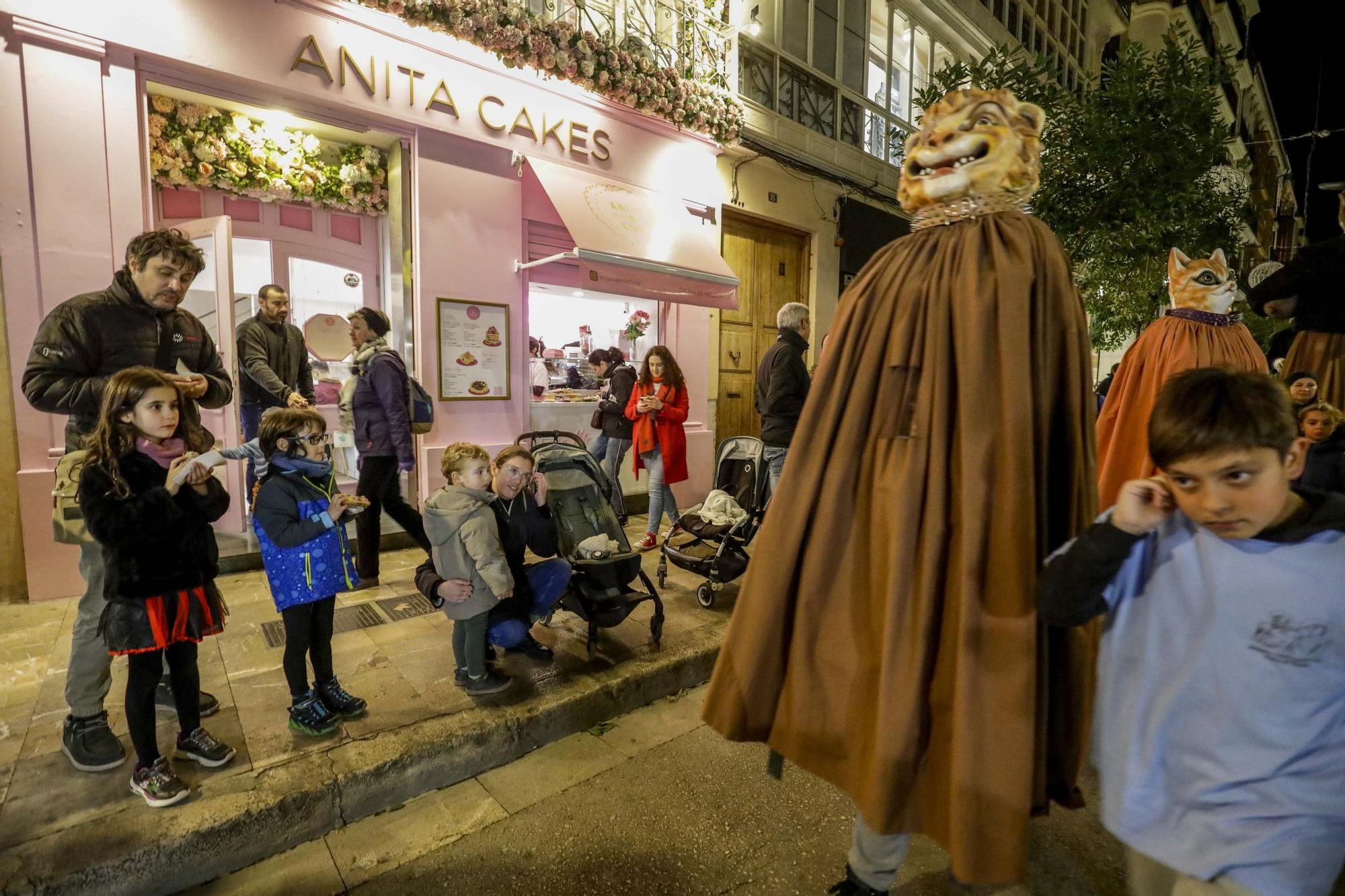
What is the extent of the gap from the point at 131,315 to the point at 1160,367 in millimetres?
4856

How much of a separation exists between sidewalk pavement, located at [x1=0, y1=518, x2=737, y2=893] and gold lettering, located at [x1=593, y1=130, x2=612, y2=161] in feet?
15.9

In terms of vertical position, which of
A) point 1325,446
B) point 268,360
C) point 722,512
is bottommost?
point 722,512

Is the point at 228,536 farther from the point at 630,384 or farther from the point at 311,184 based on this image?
the point at 630,384

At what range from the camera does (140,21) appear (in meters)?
4.47

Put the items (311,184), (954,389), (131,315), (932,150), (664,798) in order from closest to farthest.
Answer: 1. (954,389)
2. (932,150)
3. (664,798)
4. (131,315)
5. (311,184)

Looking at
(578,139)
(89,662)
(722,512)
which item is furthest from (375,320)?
(578,139)

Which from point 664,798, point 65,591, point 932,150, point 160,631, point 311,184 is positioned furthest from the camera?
point 311,184

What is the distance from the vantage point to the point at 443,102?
5887 mm

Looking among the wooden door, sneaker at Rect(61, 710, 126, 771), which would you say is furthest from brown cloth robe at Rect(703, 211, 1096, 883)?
the wooden door

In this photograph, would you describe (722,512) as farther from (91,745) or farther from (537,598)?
(91,745)

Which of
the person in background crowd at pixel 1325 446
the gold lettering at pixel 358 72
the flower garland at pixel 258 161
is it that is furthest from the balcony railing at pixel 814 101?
the person in background crowd at pixel 1325 446

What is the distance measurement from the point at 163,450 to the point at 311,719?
127 cm

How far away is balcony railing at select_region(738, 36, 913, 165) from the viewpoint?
27.3 ft

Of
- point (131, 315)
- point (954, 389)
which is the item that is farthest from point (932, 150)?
point (131, 315)
